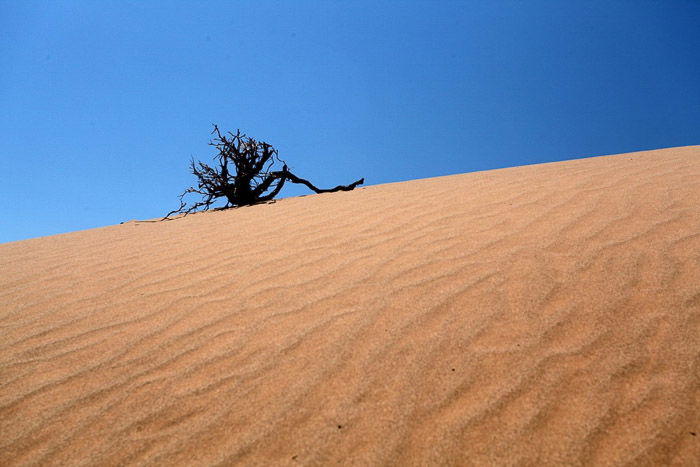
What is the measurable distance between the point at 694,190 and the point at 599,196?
0.75 m

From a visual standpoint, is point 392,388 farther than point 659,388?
Yes

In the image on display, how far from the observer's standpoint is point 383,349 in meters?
1.95

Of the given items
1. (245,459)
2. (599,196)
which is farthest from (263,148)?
(245,459)

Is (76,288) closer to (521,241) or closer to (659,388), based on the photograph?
(521,241)

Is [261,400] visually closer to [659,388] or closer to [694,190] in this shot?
[659,388]

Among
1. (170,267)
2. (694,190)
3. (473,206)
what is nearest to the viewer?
(170,267)

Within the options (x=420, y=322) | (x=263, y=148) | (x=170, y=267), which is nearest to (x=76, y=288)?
(x=170, y=267)

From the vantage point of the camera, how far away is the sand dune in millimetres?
1521

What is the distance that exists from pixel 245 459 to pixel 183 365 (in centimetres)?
69

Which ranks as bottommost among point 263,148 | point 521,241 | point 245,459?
point 245,459

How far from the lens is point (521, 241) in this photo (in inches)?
114

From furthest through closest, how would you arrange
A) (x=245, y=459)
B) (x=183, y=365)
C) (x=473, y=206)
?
1. (x=473, y=206)
2. (x=183, y=365)
3. (x=245, y=459)

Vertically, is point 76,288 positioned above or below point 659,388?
above

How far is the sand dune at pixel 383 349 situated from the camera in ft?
4.99
